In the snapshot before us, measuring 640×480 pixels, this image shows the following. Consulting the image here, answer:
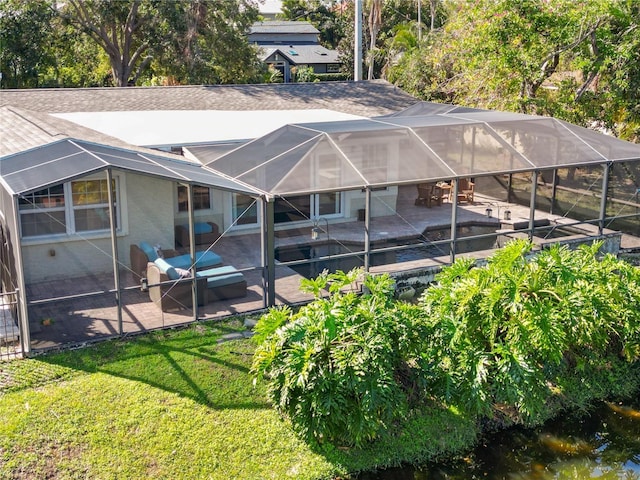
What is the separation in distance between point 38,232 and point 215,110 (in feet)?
37.3

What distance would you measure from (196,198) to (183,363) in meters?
3.31

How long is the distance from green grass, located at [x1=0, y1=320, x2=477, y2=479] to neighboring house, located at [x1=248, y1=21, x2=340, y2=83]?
43.7m

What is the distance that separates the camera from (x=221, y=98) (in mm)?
24172

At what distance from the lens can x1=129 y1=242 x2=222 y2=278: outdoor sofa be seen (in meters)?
13.1

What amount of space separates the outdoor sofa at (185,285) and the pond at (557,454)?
16.6 feet

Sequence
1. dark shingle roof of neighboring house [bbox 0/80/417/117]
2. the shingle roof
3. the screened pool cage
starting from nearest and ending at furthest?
the screened pool cage
the shingle roof
dark shingle roof of neighboring house [bbox 0/80/417/117]

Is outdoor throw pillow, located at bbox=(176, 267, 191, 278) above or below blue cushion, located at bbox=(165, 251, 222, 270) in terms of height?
below

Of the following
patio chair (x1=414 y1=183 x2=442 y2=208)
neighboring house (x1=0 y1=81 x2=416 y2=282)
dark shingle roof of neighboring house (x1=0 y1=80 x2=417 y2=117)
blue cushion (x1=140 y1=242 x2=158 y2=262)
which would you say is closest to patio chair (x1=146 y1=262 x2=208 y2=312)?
blue cushion (x1=140 y1=242 x2=158 y2=262)

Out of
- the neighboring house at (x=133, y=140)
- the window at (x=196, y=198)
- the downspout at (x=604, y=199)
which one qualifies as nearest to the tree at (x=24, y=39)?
the neighboring house at (x=133, y=140)

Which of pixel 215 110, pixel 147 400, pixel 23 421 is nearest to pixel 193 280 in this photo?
pixel 147 400

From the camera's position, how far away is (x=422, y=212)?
754 inches

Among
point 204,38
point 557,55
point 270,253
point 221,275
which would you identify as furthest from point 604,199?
point 204,38

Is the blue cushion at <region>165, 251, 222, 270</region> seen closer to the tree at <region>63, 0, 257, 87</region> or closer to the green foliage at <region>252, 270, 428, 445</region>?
the green foliage at <region>252, 270, 428, 445</region>

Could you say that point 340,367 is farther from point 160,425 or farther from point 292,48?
point 292,48
